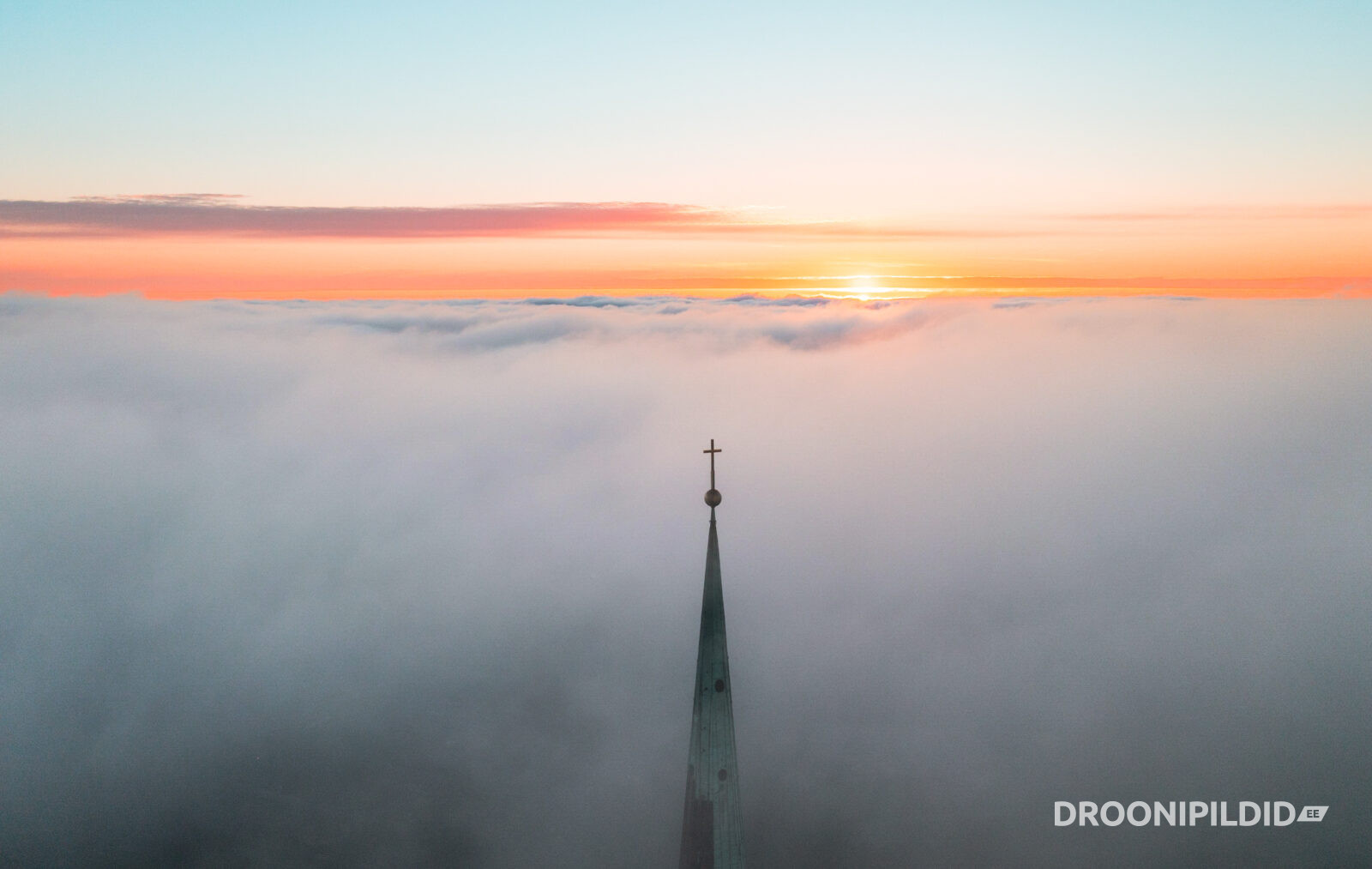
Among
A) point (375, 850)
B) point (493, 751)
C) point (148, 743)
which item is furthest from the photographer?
point (148, 743)

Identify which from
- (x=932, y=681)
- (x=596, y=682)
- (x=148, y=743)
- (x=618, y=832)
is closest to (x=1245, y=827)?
(x=932, y=681)

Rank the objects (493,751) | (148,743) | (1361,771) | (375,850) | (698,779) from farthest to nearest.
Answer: (148,743) < (493,751) < (1361,771) < (375,850) < (698,779)

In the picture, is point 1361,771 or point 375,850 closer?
point 375,850

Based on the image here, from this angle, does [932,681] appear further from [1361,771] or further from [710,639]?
[710,639]

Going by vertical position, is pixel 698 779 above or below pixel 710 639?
below

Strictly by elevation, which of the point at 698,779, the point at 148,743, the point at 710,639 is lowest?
the point at 148,743

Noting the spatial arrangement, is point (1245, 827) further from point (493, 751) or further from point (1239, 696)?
point (493, 751)
